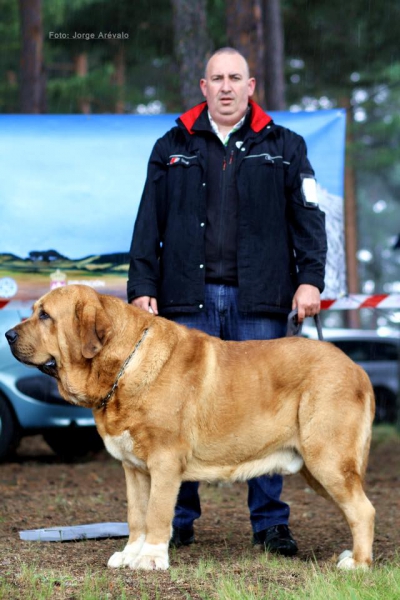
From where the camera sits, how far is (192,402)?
14.7 ft

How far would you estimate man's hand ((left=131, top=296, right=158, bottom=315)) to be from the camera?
513 centimetres

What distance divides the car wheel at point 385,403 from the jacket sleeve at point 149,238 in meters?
11.5

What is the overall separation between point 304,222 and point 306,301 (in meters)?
0.52

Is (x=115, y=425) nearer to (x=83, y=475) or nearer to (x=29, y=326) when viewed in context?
(x=29, y=326)

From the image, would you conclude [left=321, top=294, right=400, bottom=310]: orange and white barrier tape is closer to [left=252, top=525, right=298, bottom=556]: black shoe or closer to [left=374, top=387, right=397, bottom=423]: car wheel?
[left=252, top=525, right=298, bottom=556]: black shoe

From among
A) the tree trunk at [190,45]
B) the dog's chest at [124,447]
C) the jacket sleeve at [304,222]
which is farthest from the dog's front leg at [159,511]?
the tree trunk at [190,45]

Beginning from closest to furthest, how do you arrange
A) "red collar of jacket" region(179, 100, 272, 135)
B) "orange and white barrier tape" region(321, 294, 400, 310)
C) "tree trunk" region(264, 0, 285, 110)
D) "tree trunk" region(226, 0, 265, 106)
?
1. "red collar of jacket" region(179, 100, 272, 135)
2. "orange and white barrier tape" region(321, 294, 400, 310)
3. "tree trunk" region(226, 0, 265, 106)
4. "tree trunk" region(264, 0, 285, 110)

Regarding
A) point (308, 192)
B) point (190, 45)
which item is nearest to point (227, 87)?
point (308, 192)

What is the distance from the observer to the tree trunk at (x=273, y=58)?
15383 mm

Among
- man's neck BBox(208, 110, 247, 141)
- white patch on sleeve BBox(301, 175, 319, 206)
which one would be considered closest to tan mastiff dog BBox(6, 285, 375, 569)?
white patch on sleeve BBox(301, 175, 319, 206)

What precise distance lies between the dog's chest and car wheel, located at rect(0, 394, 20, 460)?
425cm

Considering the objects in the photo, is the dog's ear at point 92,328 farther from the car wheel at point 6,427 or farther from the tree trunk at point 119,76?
the tree trunk at point 119,76

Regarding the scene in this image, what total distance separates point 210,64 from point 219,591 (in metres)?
3.12

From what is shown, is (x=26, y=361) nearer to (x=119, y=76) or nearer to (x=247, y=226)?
(x=247, y=226)
